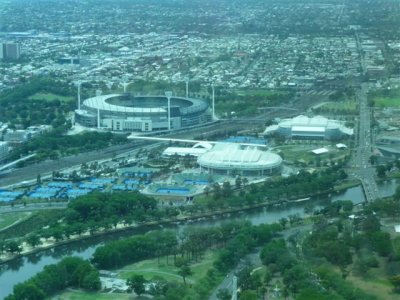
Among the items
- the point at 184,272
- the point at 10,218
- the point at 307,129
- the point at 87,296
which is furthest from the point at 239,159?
the point at 87,296

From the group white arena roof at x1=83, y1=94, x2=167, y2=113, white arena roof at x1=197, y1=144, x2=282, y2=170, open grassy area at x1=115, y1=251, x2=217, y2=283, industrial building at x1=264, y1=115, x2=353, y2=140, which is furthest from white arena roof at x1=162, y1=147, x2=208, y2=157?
open grassy area at x1=115, y1=251, x2=217, y2=283

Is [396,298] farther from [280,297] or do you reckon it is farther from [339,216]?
[339,216]

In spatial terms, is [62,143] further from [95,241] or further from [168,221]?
[95,241]

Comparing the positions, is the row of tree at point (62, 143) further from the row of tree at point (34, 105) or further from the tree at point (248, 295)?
the tree at point (248, 295)

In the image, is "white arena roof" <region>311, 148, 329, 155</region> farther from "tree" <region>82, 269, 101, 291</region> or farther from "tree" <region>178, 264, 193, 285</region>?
"tree" <region>82, 269, 101, 291</region>

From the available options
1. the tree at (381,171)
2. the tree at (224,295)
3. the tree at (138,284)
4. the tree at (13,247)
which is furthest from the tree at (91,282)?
the tree at (381,171)

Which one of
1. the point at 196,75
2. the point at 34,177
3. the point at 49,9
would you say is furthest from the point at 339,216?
the point at 49,9
